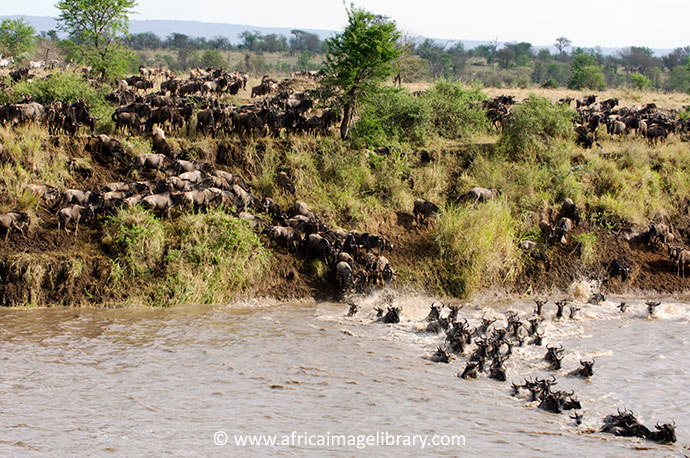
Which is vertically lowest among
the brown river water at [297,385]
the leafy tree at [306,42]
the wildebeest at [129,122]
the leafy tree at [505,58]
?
the brown river water at [297,385]

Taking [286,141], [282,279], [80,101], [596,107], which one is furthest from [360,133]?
[596,107]

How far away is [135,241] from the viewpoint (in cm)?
976

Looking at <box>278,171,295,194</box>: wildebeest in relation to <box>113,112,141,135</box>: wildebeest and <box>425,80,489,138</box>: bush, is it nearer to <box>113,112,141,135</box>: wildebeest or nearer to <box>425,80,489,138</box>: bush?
<box>113,112,141,135</box>: wildebeest

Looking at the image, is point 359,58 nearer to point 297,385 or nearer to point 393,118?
point 393,118

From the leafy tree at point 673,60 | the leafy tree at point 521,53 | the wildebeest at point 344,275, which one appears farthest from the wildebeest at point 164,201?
the leafy tree at point 673,60

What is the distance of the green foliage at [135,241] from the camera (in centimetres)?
970

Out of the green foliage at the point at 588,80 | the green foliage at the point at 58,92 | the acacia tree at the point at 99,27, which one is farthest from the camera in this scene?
the green foliage at the point at 588,80

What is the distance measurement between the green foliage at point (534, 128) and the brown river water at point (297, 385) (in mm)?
5384

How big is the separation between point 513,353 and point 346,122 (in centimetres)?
716

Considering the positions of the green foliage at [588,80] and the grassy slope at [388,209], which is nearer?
the grassy slope at [388,209]

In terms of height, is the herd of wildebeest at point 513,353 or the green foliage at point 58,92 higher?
the green foliage at point 58,92

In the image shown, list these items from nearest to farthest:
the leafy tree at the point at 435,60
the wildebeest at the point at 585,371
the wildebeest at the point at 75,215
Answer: the wildebeest at the point at 585,371
the wildebeest at the point at 75,215
the leafy tree at the point at 435,60

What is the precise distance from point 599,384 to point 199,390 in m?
4.55

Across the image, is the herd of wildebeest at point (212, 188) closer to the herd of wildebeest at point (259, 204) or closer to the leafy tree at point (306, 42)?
the herd of wildebeest at point (259, 204)
